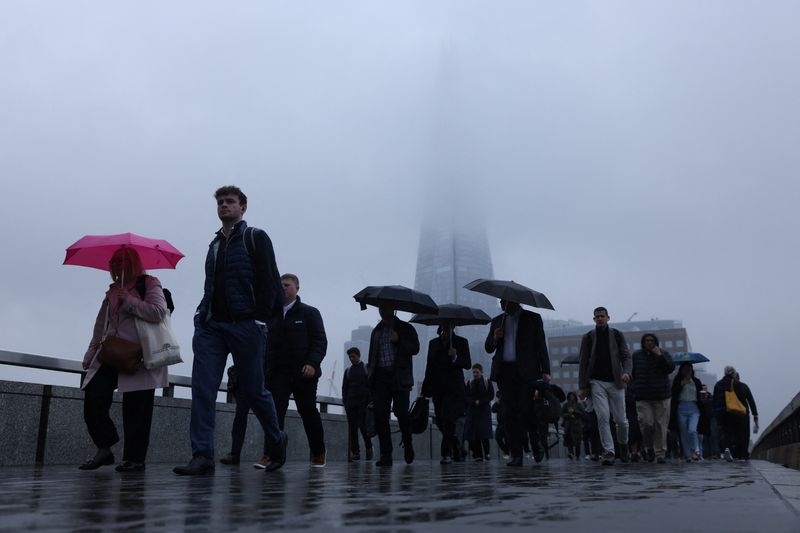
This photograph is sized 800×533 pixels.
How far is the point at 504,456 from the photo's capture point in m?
21.9

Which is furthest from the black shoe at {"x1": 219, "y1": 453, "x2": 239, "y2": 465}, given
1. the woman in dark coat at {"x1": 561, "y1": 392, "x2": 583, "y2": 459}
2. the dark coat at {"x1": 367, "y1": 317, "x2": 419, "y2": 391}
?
the woman in dark coat at {"x1": 561, "y1": 392, "x2": 583, "y2": 459}

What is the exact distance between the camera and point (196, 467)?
6195 millimetres

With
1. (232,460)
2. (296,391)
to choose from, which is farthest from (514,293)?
(232,460)

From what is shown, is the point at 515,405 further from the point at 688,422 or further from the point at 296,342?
the point at 688,422

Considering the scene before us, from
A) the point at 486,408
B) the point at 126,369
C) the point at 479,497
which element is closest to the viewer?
the point at 479,497

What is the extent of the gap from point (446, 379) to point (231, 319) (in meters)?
5.48

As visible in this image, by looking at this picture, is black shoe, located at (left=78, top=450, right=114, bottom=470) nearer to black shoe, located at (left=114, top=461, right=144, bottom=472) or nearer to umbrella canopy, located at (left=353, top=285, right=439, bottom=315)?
black shoe, located at (left=114, top=461, right=144, bottom=472)

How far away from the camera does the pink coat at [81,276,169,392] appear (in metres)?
7.07

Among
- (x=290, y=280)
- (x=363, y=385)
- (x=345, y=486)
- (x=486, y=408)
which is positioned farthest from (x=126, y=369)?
(x=486, y=408)

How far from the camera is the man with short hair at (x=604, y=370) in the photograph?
10.7 m

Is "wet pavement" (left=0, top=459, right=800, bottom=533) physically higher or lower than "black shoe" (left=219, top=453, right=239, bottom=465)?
lower

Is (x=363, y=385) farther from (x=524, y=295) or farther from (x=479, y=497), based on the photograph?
(x=479, y=497)

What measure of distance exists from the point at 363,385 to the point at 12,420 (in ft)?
19.5

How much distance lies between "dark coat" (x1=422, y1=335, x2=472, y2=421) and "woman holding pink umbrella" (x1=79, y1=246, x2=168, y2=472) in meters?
4.76
